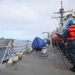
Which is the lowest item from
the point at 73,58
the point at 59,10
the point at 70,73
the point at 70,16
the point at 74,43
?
the point at 70,73

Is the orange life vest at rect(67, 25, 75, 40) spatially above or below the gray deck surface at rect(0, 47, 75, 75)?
above

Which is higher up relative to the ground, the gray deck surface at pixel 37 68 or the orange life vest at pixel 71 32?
the orange life vest at pixel 71 32

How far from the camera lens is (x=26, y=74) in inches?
248

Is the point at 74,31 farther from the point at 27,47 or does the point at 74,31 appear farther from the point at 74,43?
the point at 27,47

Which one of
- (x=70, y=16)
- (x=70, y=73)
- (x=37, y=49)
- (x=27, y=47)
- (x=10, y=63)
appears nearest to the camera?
(x=70, y=73)

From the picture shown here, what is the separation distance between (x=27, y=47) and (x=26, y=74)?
8.70 m

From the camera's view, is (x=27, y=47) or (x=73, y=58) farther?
(x=27, y=47)

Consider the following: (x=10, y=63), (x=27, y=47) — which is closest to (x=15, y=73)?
(x=10, y=63)

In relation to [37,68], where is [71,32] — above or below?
above

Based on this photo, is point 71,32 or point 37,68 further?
point 37,68

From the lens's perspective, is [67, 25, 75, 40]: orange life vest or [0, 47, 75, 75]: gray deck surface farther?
[67, 25, 75, 40]: orange life vest

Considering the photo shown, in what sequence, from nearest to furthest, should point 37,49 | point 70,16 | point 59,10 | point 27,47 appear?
point 27,47
point 37,49
point 70,16
point 59,10

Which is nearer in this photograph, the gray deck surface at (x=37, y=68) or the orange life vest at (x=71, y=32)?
the gray deck surface at (x=37, y=68)

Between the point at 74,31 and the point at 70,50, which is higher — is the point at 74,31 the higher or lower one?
the higher one
